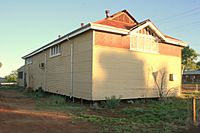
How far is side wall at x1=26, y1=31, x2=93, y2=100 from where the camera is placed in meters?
12.3

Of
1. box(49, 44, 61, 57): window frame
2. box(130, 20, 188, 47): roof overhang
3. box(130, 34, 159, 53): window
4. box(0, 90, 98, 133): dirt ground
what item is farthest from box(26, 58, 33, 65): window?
box(0, 90, 98, 133): dirt ground

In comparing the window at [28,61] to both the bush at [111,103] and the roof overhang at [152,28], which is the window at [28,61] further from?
the bush at [111,103]

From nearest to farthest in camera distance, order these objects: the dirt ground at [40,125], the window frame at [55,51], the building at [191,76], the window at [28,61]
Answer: the dirt ground at [40,125] < the window frame at [55,51] < the window at [28,61] < the building at [191,76]

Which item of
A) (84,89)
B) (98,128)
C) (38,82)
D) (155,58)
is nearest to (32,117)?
(98,128)

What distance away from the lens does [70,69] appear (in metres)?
14.4

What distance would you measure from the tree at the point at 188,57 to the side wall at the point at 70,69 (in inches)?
1899

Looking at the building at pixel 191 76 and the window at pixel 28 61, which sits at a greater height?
the window at pixel 28 61

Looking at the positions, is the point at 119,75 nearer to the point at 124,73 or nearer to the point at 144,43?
the point at 124,73

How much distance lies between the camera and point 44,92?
19688 mm

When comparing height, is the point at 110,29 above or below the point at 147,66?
above

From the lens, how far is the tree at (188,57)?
60344 mm

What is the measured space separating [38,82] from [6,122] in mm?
15465

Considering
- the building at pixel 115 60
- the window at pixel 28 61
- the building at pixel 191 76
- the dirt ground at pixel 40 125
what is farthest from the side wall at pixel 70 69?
the building at pixel 191 76

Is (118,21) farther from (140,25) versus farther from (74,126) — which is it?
(74,126)
